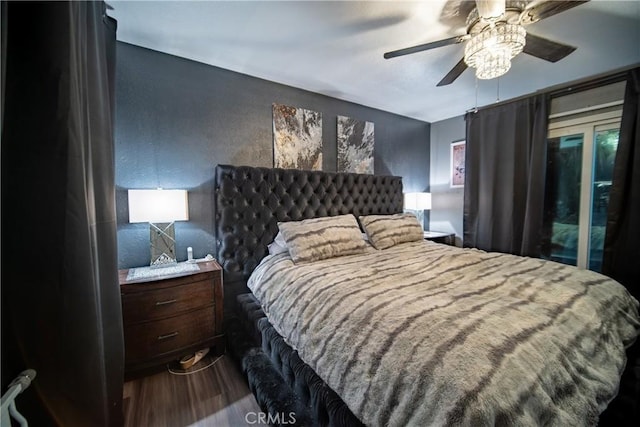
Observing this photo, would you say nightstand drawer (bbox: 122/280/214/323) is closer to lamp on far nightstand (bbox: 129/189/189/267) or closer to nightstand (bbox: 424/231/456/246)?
lamp on far nightstand (bbox: 129/189/189/267)

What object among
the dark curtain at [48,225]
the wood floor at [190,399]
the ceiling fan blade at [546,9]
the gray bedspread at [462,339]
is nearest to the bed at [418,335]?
the gray bedspread at [462,339]

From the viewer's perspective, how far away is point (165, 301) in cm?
166

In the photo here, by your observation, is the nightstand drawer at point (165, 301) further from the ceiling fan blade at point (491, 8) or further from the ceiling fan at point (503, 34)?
the ceiling fan blade at point (491, 8)

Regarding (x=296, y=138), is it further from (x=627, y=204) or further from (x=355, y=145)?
(x=627, y=204)

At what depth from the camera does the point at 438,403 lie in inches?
28.2

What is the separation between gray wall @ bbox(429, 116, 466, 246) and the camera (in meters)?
3.57

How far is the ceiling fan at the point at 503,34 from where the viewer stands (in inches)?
46.6

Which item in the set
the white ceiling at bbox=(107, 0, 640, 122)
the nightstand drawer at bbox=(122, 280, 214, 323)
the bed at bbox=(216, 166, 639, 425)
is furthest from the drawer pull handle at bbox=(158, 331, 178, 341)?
the white ceiling at bbox=(107, 0, 640, 122)

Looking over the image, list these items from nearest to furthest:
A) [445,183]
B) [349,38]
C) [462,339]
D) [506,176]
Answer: [462,339] → [349,38] → [506,176] → [445,183]

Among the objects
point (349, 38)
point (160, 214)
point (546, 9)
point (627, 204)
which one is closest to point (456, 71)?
point (546, 9)

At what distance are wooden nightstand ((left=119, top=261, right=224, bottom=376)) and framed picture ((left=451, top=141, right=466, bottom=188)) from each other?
345cm

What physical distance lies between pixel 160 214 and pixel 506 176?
367cm

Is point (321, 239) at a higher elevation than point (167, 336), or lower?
higher

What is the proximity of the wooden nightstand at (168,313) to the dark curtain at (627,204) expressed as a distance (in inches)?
140
